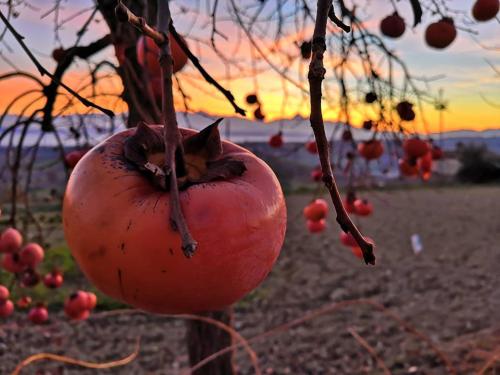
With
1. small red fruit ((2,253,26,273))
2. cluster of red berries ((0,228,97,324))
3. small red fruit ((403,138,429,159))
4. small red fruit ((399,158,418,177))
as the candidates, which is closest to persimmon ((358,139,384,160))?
small red fruit ((399,158,418,177))

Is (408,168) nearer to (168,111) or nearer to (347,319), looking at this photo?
(168,111)

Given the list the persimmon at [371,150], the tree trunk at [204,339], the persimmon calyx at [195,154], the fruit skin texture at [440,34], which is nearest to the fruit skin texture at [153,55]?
the persimmon calyx at [195,154]

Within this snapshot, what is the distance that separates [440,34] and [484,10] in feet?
0.55

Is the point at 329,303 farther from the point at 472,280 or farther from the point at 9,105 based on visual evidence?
the point at 9,105

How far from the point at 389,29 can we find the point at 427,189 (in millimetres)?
10320

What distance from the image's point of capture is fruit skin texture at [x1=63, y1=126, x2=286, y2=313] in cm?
62

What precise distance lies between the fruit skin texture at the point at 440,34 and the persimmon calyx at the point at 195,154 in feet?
4.04

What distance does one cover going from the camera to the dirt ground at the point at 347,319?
4547 mm

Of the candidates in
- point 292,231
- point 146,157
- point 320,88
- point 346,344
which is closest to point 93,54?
point 146,157

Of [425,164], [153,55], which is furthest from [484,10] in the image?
[425,164]

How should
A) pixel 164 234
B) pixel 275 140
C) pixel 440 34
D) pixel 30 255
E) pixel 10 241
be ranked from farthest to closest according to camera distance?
pixel 275 140, pixel 30 255, pixel 10 241, pixel 440 34, pixel 164 234

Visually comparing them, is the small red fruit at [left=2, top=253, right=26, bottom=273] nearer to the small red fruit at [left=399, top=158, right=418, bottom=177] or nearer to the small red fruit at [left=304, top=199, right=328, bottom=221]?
the small red fruit at [left=304, top=199, right=328, bottom=221]

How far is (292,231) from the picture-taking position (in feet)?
28.8

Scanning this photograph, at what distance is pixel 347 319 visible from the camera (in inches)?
212
